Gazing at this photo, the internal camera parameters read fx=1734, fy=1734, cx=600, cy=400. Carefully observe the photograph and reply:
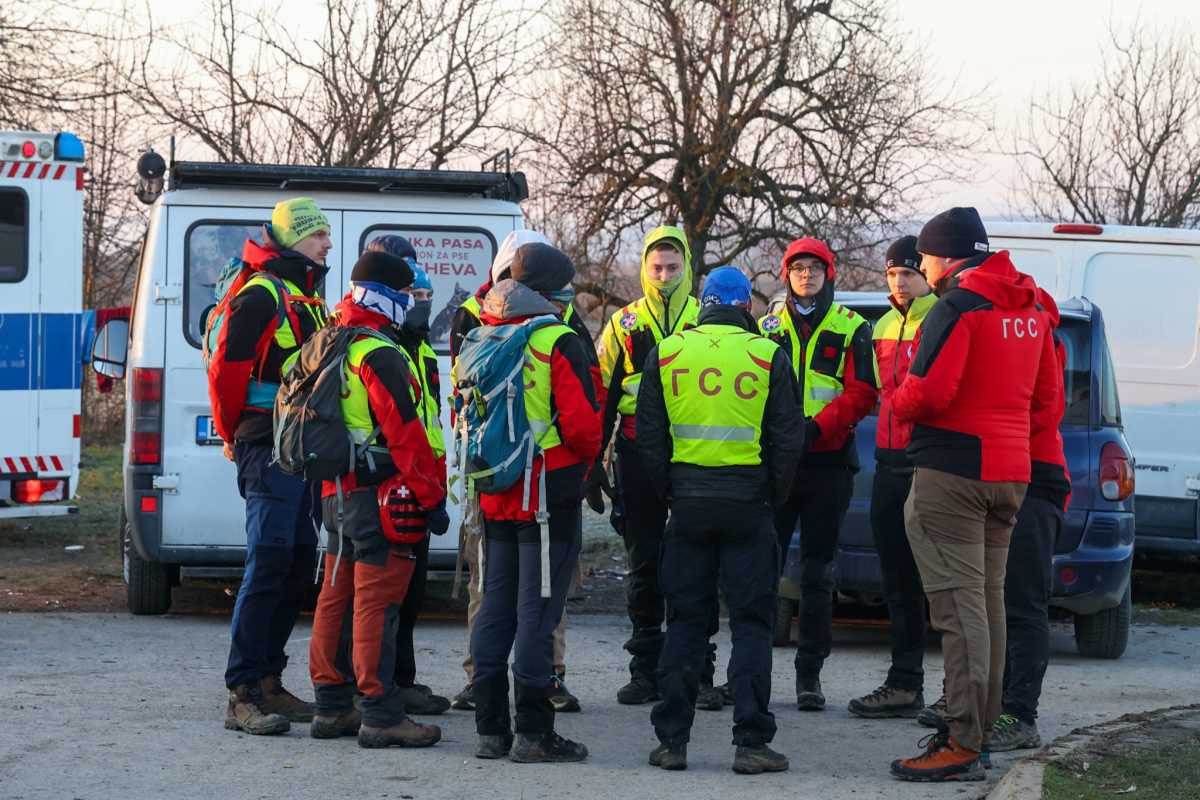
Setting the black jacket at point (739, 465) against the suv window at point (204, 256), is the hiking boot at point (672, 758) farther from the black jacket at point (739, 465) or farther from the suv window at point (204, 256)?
the suv window at point (204, 256)

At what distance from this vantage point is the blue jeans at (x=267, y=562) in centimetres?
669

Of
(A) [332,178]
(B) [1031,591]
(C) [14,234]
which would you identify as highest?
(A) [332,178]

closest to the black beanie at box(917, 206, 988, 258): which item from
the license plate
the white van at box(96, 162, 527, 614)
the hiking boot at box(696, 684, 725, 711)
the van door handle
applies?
the hiking boot at box(696, 684, 725, 711)

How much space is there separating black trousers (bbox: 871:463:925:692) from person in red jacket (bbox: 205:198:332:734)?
2.36 meters

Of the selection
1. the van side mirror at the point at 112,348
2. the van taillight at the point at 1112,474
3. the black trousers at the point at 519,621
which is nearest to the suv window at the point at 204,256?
the van side mirror at the point at 112,348

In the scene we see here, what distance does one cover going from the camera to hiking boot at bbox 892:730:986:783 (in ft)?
20.0

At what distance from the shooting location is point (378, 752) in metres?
6.37

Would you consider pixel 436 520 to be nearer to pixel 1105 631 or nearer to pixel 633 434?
pixel 633 434

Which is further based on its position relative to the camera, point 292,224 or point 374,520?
point 292,224

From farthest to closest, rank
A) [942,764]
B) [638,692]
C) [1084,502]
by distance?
[1084,502], [638,692], [942,764]

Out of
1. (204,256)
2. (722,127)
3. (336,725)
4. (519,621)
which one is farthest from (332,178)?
(722,127)

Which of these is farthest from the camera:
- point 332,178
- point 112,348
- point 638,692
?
point 112,348

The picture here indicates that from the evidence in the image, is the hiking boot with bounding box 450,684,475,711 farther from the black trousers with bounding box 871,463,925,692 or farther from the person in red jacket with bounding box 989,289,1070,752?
the person in red jacket with bounding box 989,289,1070,752

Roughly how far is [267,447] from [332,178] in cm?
276
